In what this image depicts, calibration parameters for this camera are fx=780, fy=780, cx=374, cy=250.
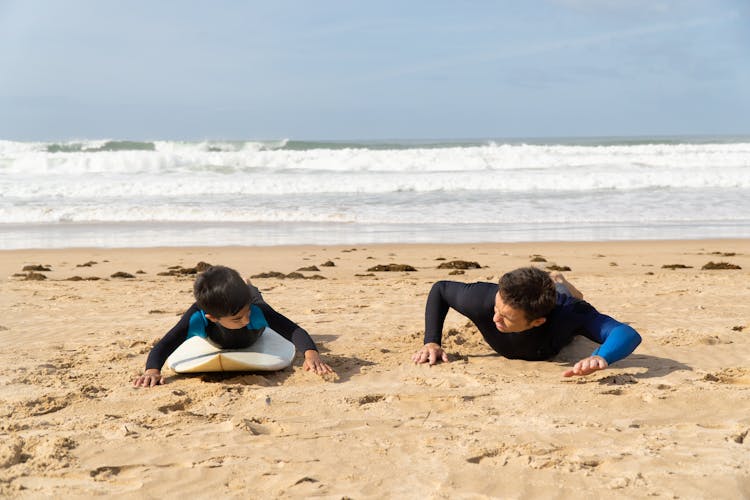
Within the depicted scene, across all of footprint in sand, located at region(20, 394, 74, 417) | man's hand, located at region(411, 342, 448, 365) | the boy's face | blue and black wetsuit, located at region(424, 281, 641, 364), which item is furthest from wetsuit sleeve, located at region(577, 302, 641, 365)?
footprint in sand, located at region(20, 394, 74, 417)

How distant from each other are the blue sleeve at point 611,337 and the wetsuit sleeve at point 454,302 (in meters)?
0.69

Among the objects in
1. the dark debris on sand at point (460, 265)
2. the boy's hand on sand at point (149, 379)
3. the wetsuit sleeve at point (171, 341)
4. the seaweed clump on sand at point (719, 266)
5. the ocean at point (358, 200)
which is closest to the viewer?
the boy's hand on sand at point (149, 379)

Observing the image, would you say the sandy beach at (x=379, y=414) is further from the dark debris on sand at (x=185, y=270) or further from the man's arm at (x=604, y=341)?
the dark debris on sand at (x=185, y=270)

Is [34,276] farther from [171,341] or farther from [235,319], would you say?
[235,319]

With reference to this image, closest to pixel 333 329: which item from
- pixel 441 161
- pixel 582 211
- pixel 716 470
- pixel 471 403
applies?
pixel 471 403

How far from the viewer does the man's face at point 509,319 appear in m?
4.64

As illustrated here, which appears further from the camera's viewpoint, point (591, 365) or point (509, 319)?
point (509, 319)

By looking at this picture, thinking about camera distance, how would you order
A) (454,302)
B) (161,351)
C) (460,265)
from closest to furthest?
(161,351) → (454,302) → (460,265)

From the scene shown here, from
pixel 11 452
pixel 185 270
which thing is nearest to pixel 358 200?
pixel 185 270

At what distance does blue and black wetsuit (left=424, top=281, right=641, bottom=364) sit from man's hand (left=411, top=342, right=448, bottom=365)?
5 cm

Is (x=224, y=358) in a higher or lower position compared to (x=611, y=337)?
lower

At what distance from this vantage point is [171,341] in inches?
196

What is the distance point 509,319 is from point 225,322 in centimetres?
172

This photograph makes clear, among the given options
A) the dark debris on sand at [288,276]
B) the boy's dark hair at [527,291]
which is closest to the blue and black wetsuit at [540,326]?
the boy's dark hair at [527,291]
